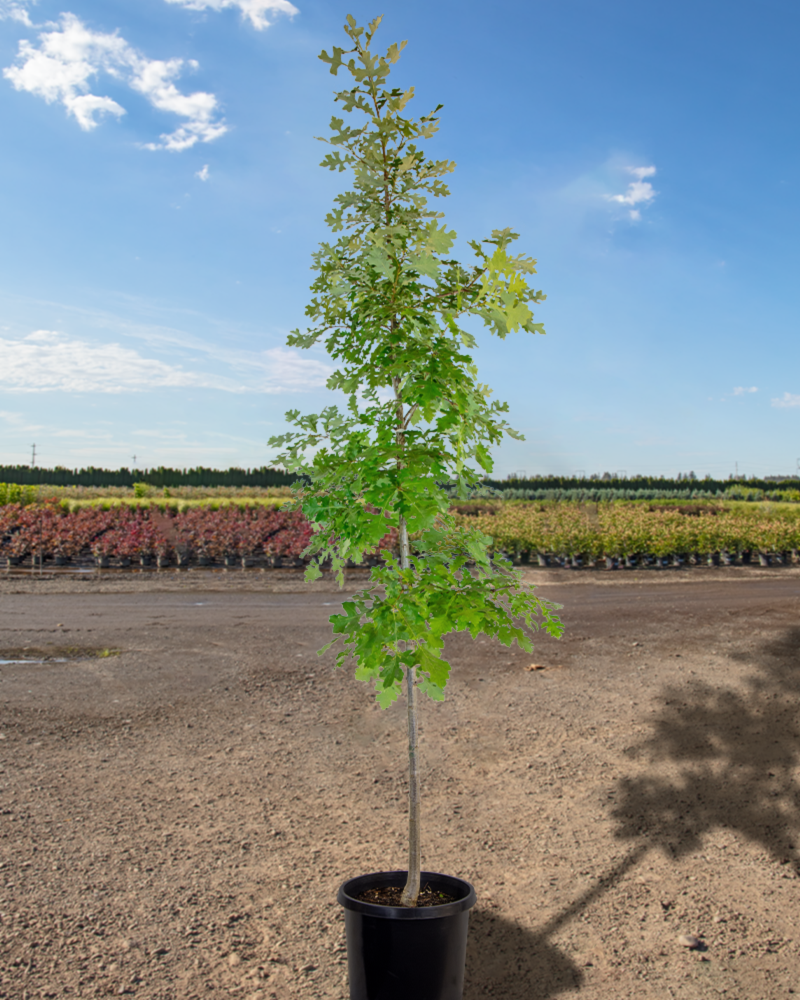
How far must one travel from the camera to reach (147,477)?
141 ft

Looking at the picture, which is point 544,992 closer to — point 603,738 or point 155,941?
point 155,941

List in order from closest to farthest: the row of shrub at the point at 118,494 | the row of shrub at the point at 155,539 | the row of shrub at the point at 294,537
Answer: the row of shrub at the point at 294,537
the row of shrub at the point at 155,539
the row of shrub at the point at 118,494

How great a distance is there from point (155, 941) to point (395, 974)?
4.11 ft

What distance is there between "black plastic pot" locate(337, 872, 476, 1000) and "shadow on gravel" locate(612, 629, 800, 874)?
186 centimetres

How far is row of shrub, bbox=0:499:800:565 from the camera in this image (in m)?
14.6

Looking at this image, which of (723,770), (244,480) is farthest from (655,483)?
(723,770)

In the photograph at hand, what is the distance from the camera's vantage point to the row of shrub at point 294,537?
14625 mm

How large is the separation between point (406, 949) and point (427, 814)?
168 centimetres

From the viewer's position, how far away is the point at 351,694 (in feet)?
20.7

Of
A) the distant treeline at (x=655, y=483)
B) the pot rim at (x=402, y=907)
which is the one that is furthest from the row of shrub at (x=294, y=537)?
the distant treeline at (x=655, y=483)

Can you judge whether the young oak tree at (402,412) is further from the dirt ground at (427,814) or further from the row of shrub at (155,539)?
the row of shrub at (155,539)

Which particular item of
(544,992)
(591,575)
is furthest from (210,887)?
(591,575)

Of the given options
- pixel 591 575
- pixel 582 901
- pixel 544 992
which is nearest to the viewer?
pixel 544 992

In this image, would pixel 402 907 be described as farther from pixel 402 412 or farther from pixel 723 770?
pixel 723 770
